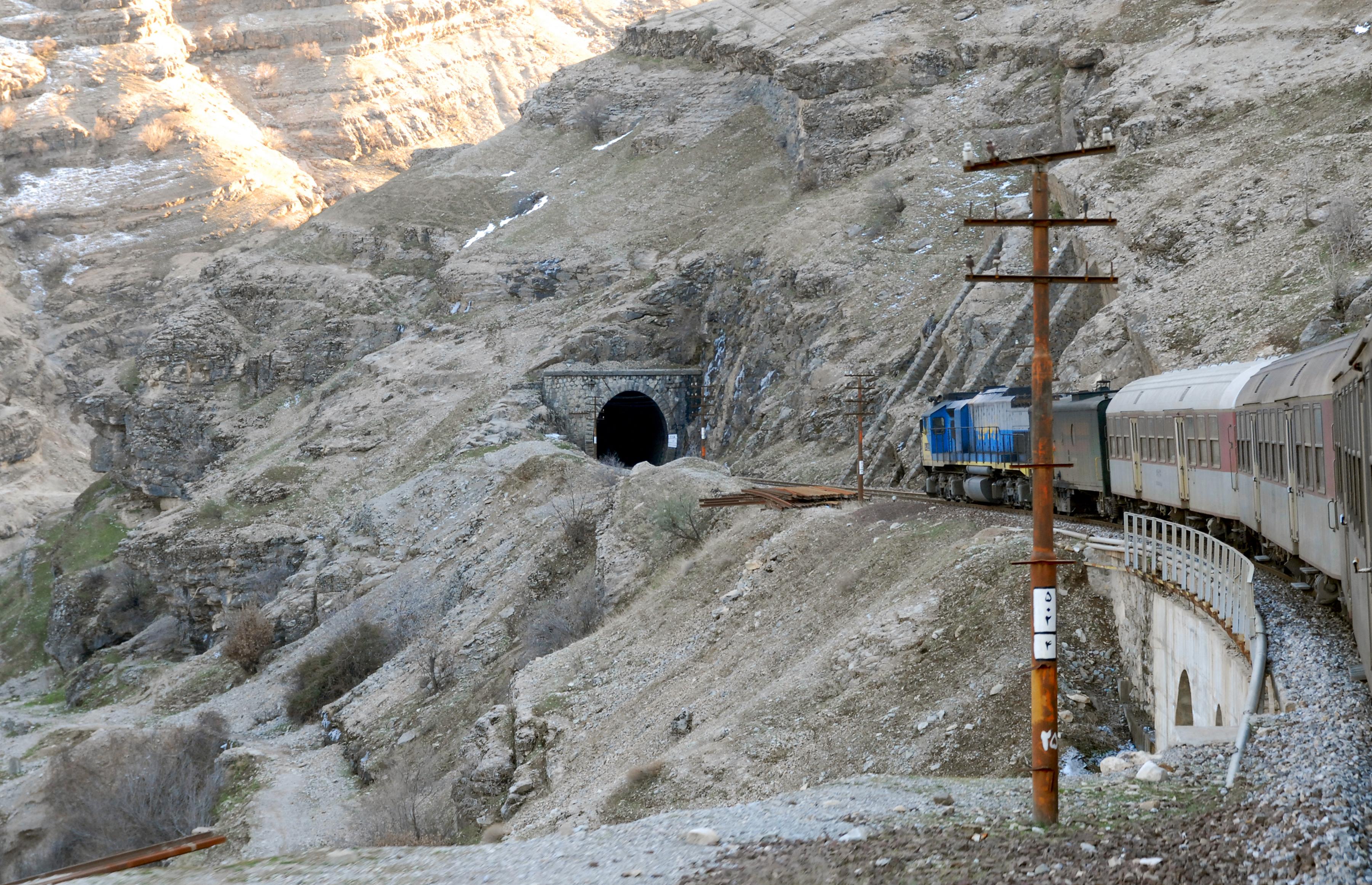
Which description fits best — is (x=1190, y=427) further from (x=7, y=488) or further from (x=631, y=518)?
(x=7, y=488)

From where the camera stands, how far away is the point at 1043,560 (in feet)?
34.8

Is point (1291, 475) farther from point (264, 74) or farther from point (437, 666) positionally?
point (264, 74)

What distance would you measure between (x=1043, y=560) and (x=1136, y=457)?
608 inches

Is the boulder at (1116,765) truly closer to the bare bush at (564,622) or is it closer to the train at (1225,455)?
the train at (1225,455)

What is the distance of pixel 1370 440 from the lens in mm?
9922

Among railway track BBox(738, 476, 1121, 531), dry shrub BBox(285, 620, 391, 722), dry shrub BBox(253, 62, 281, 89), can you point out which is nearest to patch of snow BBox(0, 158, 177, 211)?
dry shrub BBox(253, 62, 281, 89)

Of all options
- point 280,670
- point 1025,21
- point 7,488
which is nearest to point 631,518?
point 280,670

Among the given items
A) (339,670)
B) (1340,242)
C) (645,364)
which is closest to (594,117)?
(645,364)

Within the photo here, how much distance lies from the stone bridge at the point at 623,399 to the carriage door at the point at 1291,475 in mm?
46838

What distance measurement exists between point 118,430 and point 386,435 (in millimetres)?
25851

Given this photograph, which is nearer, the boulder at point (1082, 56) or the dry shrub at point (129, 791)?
the dry shrub at point (129, 791)

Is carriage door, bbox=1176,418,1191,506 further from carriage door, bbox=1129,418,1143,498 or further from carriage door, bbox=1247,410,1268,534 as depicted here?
carriage door, bbox=1247,410,1268,534

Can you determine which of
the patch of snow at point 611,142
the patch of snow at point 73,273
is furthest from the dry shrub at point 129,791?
the patch of snow at point 73,273

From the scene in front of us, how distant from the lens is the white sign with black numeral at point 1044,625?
34.6ft
